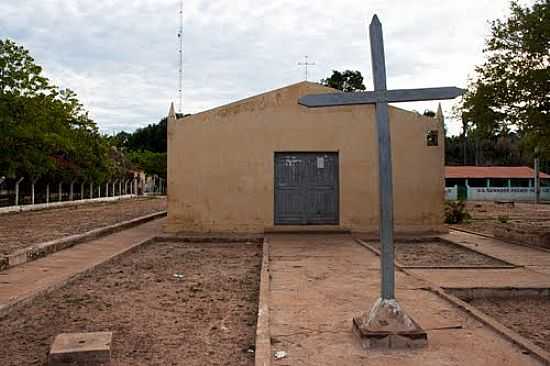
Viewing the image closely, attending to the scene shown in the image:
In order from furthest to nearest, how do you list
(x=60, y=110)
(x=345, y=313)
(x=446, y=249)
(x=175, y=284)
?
(x=60, y=110), (x=446, y=249), (x=175, y=284), (x=345, y=313)

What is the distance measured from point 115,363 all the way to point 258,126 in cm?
1118

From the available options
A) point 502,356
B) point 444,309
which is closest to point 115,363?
point 502,356

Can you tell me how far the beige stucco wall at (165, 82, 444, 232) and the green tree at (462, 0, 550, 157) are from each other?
2.32 meters

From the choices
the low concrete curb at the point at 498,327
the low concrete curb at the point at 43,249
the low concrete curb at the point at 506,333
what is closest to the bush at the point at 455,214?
the low concrete curb at the point at 43,249

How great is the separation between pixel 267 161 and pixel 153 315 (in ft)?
30.3

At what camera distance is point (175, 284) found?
28.7 feet

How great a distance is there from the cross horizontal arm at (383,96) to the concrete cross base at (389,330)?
1816 mm

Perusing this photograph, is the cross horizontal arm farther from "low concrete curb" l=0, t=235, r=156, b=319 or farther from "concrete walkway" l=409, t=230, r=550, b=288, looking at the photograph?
"low concrete curb" l=0, t=235, r=156, b=319

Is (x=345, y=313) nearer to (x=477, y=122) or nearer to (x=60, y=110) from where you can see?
(x=477, y=122)

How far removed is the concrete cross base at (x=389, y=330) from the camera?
505 centimetres

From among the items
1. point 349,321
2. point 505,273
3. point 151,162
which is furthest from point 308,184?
point 151,162

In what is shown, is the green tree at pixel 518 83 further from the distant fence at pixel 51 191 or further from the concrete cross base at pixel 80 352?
the distant fence at pixel 51 191

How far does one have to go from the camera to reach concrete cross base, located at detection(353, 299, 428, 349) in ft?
16.6

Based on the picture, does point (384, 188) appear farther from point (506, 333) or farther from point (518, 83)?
point (518, 83)
